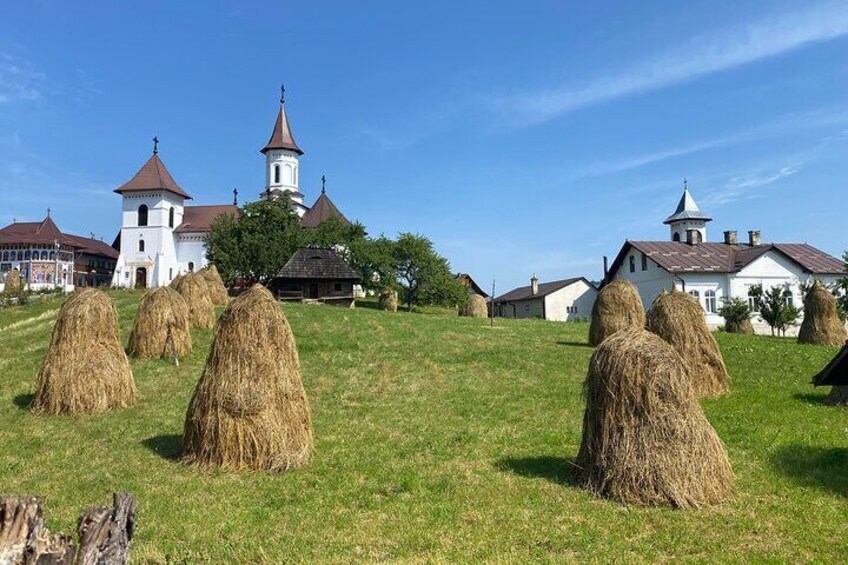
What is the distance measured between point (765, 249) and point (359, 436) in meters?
47.0

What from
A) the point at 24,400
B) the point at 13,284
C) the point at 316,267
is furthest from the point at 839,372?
the point at 13,284

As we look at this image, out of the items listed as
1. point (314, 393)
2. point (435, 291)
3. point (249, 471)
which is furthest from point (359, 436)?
point (435, 291)

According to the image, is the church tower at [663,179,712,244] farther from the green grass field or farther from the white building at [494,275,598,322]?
the green grass field

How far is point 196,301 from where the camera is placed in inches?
953

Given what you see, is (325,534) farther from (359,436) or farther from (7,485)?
(7,485)

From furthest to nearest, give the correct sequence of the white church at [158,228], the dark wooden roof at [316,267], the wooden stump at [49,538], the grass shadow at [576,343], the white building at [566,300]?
the white church at [158,228] < the white building at [566,300] < the dark wooden roof at [316,267] < the grass shadow at [576,343] < the wooden stump at [49,538]

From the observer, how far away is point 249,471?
30.1ft

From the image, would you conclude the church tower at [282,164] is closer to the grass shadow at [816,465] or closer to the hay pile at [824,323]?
the hay pile at [824,323]

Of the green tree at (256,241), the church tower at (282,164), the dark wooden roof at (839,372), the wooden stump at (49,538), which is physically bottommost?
the wooden stump at (49,538)

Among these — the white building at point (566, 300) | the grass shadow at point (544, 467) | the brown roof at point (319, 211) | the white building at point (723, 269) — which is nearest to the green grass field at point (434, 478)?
the grass shadow at point (544, 467)

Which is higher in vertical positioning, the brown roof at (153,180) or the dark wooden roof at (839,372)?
the brown roof at (153,180)

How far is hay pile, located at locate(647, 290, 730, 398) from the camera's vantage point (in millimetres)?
14633

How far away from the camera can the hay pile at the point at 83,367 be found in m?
13.2

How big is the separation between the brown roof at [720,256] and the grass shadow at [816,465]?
4075cm
